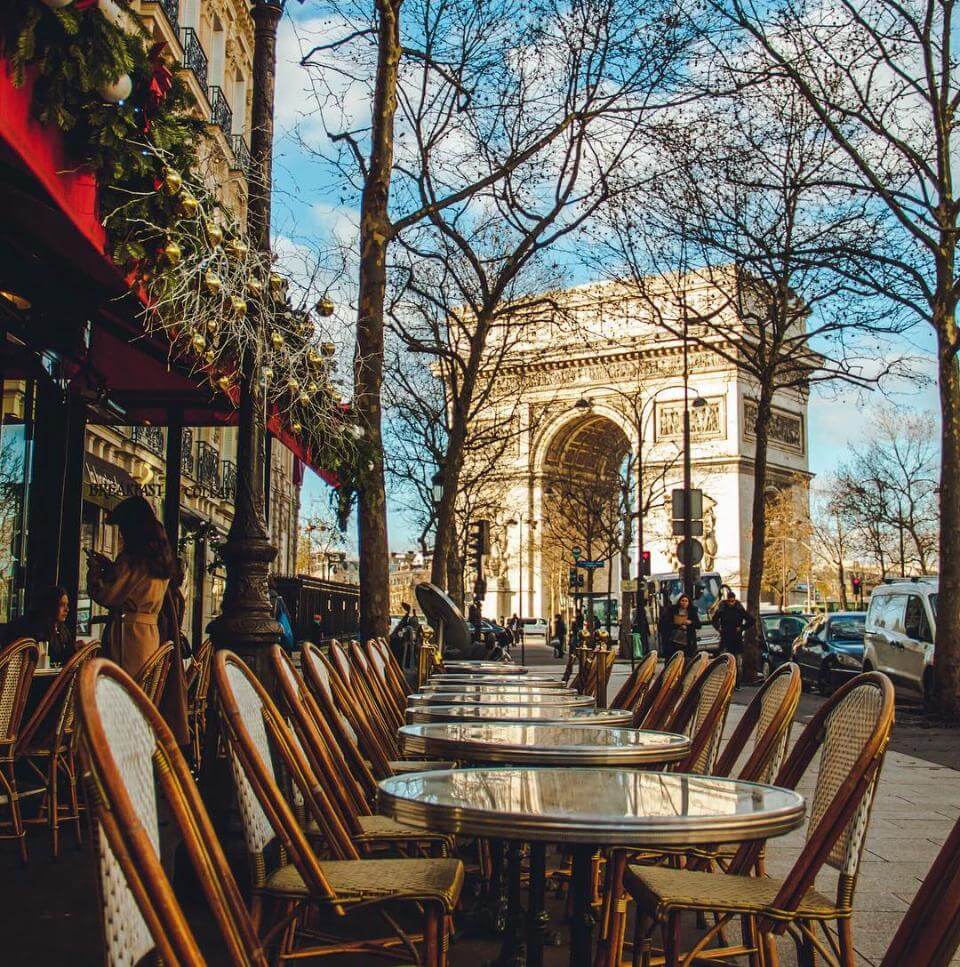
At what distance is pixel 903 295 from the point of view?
16.7 m

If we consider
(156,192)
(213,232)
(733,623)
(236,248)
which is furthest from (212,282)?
(733,623)

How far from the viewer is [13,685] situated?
616cm

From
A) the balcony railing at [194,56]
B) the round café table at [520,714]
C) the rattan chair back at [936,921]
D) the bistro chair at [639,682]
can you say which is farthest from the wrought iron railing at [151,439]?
the rattan chair back at [936,921]

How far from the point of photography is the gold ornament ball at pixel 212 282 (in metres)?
6.23

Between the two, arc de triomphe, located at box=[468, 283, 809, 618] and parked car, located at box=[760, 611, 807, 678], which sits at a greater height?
arc de triomphe, located at box=[468, 283, 809, 618]

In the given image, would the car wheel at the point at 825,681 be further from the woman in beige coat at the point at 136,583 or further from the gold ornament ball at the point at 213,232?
the gold ornament ball at the point at 213,232

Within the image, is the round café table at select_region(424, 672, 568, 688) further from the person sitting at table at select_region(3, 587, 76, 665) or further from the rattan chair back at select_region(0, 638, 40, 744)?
the person sitting at table at select_region(3, 587, 76, 665)

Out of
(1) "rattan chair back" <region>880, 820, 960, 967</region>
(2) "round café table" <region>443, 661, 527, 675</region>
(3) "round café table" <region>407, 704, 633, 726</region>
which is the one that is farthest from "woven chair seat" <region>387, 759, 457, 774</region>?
(2) "round café table" <region>443, 661, 527, 675</region>

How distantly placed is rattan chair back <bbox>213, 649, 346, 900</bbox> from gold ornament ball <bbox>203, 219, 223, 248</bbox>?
3.18 metres

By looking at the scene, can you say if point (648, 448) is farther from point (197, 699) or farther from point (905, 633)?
point (197, 699)

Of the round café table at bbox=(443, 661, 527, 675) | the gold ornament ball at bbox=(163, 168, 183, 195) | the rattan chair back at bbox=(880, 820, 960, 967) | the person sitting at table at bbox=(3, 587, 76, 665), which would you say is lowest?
the round café table at bbox=(443, 661, 527, 675)

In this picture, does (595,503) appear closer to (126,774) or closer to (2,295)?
(2,295)

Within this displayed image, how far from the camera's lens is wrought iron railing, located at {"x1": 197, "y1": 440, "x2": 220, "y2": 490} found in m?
28.7

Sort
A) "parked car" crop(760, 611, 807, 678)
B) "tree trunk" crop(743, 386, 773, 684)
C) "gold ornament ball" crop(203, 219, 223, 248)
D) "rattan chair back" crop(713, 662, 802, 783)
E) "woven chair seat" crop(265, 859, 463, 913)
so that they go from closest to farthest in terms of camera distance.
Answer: "woven chair seat" crop(265, 859, 463, 913) → "rattan chair back" crop(713, 662, 802, 783) → "gold ornament ball" crop(203, 219, 223, 248) → "tree trunk" crop(743, 386, 773, 684) → "parked car" crop(760, 611, 807, 678)
